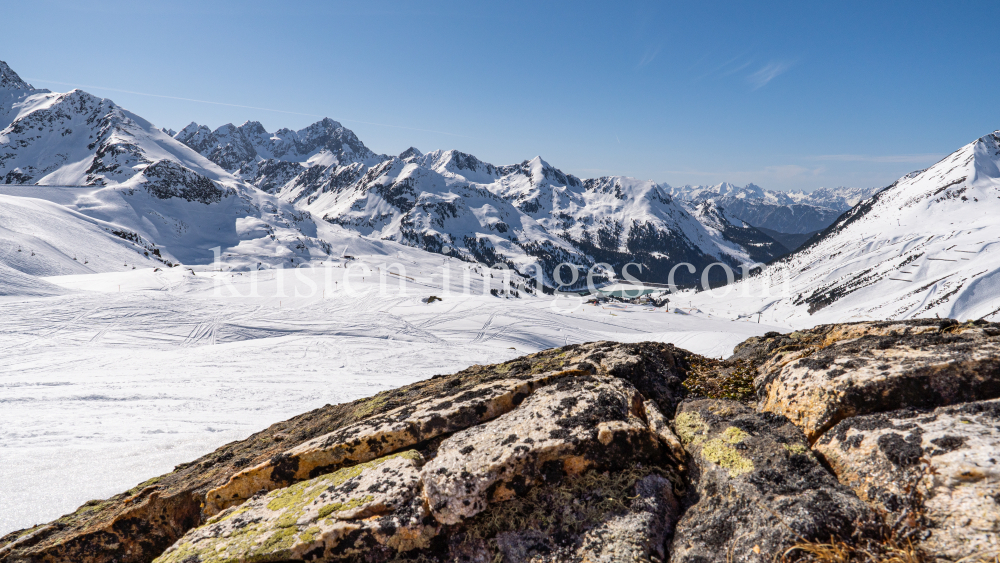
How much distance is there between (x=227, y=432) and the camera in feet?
40.0

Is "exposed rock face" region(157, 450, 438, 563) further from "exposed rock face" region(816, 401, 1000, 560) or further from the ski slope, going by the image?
the ski slope

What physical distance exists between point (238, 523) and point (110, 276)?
54.7 metres

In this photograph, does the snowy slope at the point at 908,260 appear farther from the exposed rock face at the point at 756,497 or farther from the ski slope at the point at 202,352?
the exposed rock face at the point at 756,497

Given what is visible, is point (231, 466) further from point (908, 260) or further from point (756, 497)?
point (908, 260)

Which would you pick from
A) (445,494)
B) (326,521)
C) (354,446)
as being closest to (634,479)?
(445,494)

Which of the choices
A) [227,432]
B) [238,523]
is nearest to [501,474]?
[238,523]

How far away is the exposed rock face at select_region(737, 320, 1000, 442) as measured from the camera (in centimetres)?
357

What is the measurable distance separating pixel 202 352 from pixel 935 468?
28859 millimetres

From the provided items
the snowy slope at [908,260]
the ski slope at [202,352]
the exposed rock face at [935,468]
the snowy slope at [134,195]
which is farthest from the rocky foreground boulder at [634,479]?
the snowy slope at [908,260]

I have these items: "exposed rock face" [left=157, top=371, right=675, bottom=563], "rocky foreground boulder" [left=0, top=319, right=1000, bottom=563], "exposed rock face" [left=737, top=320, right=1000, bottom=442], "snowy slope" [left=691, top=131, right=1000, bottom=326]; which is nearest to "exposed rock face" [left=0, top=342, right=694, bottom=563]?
"rocky foreground boulder" [left=0, top=319, right=1000, bottom=563]

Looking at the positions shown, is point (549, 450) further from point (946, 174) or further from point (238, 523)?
point (946, 174)

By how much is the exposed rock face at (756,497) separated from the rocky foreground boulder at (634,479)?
0.05 feet

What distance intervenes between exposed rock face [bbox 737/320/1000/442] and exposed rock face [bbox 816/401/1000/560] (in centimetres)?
29

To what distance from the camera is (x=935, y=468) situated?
8.94 feet
